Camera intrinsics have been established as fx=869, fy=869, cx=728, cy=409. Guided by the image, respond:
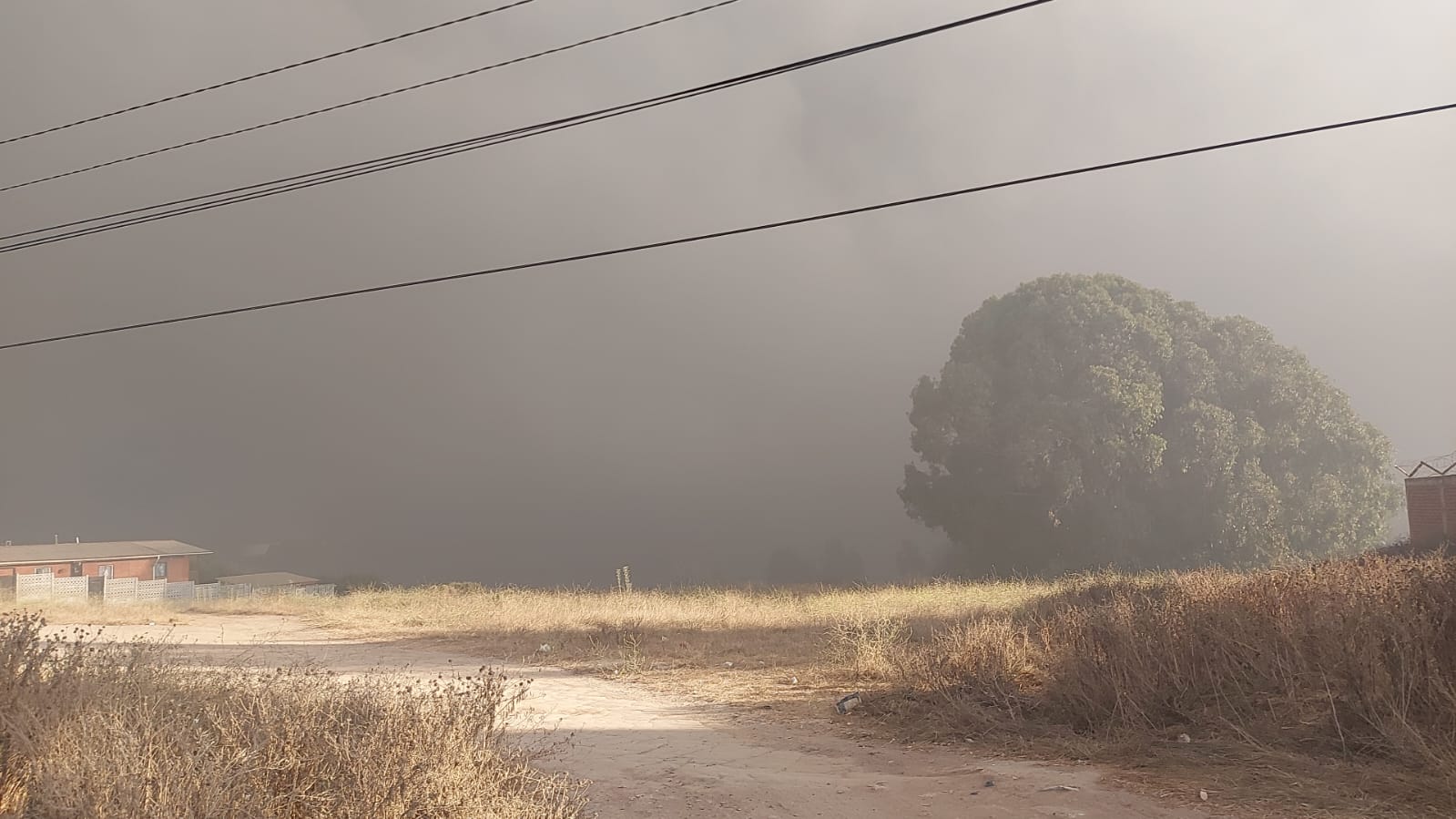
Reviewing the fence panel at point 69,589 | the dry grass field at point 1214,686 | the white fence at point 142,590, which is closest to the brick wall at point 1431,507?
the dry grass field at point 1214,686

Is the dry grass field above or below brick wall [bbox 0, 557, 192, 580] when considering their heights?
above

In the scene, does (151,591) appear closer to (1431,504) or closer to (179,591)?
(179,591)

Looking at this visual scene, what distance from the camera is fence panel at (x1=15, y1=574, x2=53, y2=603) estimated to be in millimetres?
32594

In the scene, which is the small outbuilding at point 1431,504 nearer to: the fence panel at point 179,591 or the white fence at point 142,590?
the white fence at point 142,590

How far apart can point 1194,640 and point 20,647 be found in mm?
9729

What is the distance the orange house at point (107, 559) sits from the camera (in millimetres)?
62816

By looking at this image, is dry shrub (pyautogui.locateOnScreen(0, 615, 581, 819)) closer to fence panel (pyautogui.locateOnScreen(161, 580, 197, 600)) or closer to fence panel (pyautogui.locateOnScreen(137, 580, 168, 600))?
fence panel (pyautogui.locateOnScreen(137, 580, 168, 600))

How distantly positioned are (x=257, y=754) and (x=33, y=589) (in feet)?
138

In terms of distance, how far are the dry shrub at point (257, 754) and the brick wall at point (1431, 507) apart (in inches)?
1209

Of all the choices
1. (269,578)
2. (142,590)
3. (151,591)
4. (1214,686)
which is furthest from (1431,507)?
(269,578)

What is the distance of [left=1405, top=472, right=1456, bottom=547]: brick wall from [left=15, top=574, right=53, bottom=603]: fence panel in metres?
46.7

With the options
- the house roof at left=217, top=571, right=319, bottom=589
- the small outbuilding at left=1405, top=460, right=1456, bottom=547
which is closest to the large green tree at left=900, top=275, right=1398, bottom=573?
the small outbuilding at left=1405, top=460, right=1456, bottom=547

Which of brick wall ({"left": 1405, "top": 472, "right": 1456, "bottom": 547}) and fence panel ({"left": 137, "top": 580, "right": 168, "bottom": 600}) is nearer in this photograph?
brick wall ({"left": 1405, "top": 472, "right": 1456, "bottom": 547})

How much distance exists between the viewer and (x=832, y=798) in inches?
262
